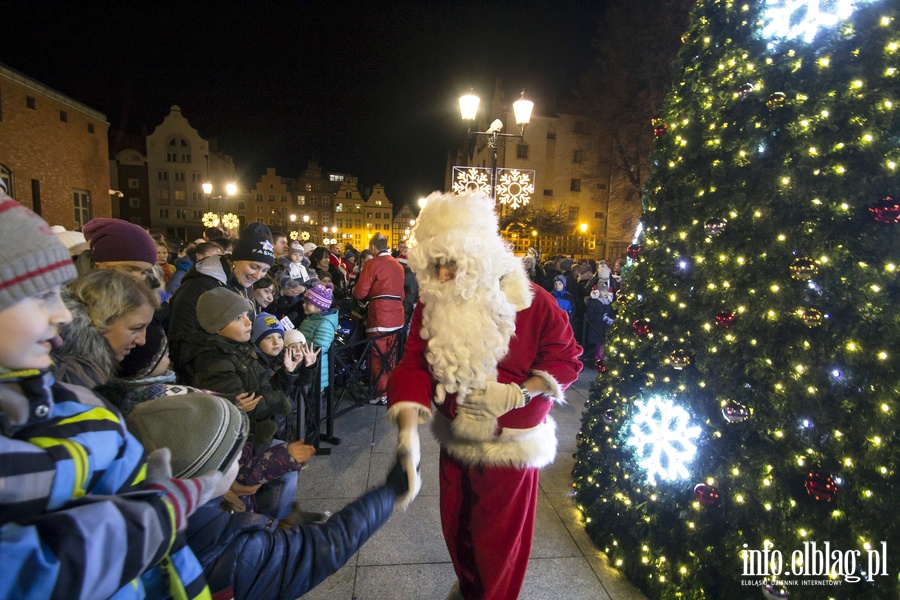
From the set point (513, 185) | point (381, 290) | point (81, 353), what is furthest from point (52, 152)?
point (81, 353)

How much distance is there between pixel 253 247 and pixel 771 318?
3.81 meters

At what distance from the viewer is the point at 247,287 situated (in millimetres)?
3906

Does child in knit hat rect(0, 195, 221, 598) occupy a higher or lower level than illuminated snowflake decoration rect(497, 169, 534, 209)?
lower

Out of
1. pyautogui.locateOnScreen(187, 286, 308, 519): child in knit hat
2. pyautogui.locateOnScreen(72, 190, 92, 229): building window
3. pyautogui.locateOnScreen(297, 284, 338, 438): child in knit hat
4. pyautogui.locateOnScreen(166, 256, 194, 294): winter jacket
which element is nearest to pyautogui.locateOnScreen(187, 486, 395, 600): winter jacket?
pyautogui.locateOnScreen(187, 286, 308, 519): child in knit hat

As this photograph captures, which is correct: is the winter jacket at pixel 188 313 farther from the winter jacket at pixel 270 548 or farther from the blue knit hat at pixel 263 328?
the winter jacket at pixel 270 548

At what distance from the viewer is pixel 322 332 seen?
4.71 meters

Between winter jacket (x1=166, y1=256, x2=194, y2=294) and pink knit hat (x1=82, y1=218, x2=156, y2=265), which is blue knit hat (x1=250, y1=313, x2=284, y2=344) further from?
winter jacket (x1=166, y1=256, x2=194, y2=294)

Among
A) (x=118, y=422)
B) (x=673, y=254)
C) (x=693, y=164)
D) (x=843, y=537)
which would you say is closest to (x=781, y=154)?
(x=693, y=164)

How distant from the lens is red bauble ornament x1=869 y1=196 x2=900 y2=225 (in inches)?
77.5

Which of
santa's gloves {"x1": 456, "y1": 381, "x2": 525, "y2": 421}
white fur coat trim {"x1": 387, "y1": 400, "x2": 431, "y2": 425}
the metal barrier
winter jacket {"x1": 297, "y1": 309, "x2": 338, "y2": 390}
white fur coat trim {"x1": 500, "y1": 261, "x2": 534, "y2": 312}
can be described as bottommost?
the metal barrier

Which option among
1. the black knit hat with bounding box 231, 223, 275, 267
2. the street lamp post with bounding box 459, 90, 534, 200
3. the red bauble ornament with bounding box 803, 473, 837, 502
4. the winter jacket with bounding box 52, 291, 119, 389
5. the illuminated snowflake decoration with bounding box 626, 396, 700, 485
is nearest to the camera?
the winter jacket with bounding box 52, 291, 119, 389

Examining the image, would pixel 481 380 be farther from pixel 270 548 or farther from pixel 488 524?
pixel 270 548

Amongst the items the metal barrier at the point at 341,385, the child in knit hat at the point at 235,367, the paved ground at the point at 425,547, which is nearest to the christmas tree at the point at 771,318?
the paved ground at the point at 425,547

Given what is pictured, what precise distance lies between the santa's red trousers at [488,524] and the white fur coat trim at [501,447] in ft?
0.17
